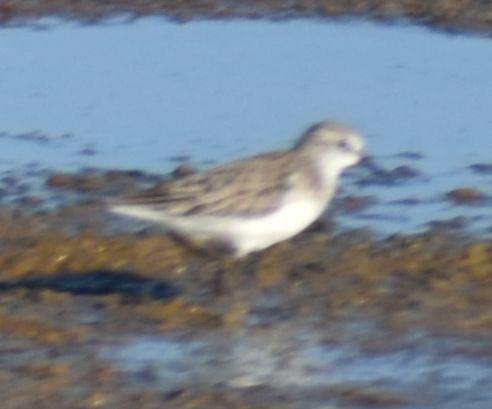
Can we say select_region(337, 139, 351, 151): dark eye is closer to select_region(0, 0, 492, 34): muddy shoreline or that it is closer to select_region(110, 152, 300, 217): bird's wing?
select_region(110, 152, 300, 217): bird's wing

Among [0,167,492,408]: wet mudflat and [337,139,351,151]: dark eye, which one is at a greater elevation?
[337,139,351,151]: dark eye

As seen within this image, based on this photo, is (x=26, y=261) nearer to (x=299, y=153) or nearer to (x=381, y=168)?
(x=299, y=153)

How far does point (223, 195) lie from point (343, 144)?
26.0 inches

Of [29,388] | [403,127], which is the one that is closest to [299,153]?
[29,388]

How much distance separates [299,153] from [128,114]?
3983mm

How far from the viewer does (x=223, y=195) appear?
25.4ft

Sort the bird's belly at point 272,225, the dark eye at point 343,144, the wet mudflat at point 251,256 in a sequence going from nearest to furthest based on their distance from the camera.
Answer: the wet mudflat at point 251,256, the bird's belly at point 272,225, the dark eye at point 343,144

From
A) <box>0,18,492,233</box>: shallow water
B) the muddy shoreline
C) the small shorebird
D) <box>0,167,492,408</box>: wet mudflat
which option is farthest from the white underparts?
the muddy shoreline

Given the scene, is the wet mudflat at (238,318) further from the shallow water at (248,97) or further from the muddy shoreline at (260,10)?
the muddy shoreline at (260,10)

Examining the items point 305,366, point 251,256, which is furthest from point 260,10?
point 305,366

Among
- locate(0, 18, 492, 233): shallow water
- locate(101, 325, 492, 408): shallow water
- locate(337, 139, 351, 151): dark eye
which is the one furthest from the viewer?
locate(0, 18, 492, 233): shallow water

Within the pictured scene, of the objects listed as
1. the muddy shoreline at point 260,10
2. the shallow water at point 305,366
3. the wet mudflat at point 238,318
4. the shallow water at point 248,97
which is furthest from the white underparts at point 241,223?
the muddy shoreline at point 260,10

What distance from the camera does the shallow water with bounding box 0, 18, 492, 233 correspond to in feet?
34.9

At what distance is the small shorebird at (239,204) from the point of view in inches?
304
